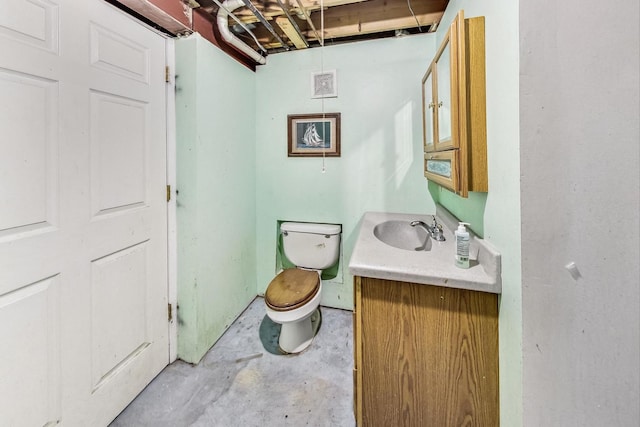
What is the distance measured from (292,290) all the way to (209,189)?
84 centimetres

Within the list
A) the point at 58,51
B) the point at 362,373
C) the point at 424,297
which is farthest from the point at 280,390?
the point at 58,51

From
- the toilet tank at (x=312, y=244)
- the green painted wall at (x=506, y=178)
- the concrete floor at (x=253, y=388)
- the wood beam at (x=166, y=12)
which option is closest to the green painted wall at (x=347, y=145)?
the toilet tank at (x=312, y=244)

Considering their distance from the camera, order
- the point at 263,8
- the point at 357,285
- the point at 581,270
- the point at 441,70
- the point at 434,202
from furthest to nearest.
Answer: the point at 434,202, the point at 263,8, the point at 441,70, the point at 357,285, the point at 581,270

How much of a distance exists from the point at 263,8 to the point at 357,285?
5.62 feet

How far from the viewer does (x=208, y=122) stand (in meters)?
1.60

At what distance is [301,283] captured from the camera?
5.61 ft

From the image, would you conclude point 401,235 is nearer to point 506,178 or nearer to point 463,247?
point 463,247

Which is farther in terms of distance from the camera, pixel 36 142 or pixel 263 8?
pixel 263 8

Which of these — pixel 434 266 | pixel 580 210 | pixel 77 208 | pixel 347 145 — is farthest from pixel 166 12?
pixel 580 210

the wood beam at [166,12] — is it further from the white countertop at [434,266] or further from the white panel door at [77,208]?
the white countertop at [434,266]

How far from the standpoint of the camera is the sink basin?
1605 millimetres

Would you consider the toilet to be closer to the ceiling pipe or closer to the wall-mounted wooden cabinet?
the wall-mounted wooden cabinet

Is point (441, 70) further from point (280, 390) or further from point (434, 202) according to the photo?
point (280, 390)

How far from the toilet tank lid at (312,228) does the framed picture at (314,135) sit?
1.90 feet
